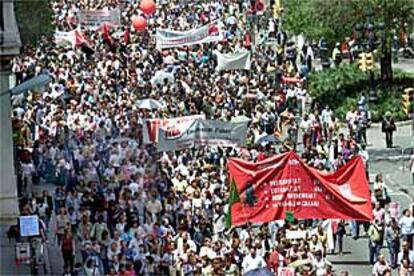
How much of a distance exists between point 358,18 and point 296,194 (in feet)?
70.5

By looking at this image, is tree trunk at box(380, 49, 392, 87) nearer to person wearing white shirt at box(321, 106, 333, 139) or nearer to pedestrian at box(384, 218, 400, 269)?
person wearing white shirt at box(321, 106, 333, 139)

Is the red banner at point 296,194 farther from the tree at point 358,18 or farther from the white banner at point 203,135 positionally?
the tree at point 358,18

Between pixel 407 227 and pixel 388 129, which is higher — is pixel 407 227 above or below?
below

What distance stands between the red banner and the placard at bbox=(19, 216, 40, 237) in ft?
A: 11.6

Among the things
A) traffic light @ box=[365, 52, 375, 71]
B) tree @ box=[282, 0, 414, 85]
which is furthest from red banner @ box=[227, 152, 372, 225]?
tree @ box=[282, 0, 414, 85]

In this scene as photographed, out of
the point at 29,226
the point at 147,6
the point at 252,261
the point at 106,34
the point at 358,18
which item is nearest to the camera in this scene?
the point at 252,261

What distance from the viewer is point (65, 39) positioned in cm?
4981

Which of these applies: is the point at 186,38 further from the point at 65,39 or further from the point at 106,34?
the point at 106,34

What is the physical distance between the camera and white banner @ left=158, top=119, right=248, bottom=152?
30.5 metres

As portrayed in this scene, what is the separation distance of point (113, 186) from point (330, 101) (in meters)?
15.0

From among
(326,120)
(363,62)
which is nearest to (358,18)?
(363,62)

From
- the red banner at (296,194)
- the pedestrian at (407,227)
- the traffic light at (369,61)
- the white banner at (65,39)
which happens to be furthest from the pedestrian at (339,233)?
the white banner at (65,39)

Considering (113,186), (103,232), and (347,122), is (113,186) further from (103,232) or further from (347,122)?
(347,122)

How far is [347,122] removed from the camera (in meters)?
40.8
